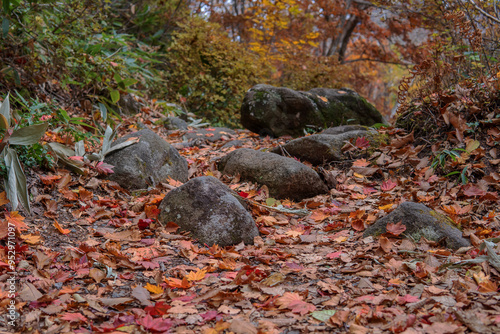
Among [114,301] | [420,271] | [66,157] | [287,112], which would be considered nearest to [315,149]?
[287,112]

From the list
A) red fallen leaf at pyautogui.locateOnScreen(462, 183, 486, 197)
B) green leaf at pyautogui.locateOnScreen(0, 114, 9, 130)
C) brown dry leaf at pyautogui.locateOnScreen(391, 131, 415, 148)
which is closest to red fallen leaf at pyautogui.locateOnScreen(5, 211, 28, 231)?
green leaf at pyautogui.locateOnScreen(0, 114, 9, 130)

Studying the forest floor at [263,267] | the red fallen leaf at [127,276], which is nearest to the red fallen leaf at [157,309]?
the forest floor at [263,267]

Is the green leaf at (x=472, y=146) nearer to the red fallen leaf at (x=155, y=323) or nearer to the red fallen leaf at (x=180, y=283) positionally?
the red fallen leaf at (x=180, y=283)

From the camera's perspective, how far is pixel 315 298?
74.0 inches

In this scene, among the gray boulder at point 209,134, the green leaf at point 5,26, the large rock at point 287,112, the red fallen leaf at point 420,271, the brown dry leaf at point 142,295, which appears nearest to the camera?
the brown dry leaf at point 142,295

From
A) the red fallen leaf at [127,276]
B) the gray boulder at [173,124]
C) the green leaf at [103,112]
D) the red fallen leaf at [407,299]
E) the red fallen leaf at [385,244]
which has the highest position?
the green leaf at [103,112]

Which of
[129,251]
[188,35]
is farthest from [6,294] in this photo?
[188,35]

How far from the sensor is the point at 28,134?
2662 mm

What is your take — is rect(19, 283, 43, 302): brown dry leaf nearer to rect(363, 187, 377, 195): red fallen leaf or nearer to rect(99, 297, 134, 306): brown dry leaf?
rect(99, 297, 134, 306): brown dry leaf

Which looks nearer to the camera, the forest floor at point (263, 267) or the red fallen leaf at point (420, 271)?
the forest floor at point (263, 267)

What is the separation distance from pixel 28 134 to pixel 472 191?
3297 mm

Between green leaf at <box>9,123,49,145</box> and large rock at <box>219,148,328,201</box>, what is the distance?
67.7 inches

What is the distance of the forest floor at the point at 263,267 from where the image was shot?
164cm

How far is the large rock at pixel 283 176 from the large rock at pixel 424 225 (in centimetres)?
105
